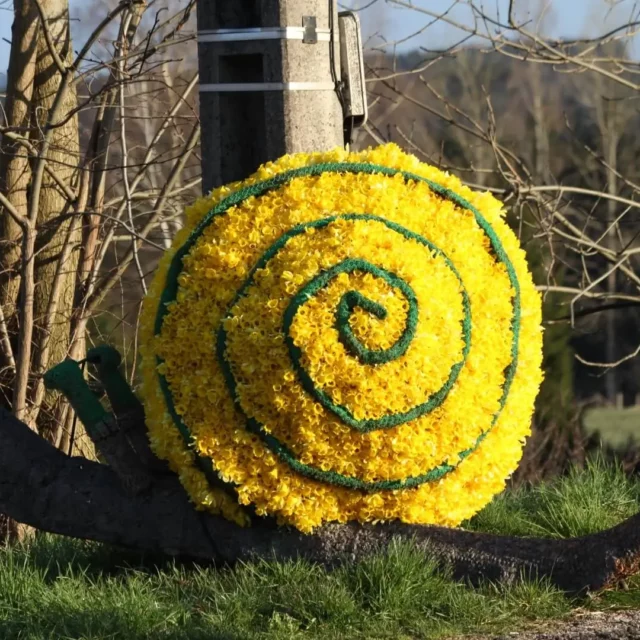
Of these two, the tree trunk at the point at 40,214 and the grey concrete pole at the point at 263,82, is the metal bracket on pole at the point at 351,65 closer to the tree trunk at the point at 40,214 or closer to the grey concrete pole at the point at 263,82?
the grey concrete pole at the point at 263,82

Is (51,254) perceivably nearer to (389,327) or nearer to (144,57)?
(144,57)

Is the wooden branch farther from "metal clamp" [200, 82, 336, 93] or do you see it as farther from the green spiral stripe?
"metal clamp" [200, 82, 336, 93]

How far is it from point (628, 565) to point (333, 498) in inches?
37.3

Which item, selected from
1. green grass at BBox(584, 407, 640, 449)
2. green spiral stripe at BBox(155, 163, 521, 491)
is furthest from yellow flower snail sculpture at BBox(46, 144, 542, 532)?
green grass at BBox(584, 407, 640, 449)

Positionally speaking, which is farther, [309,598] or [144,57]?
[144,57]

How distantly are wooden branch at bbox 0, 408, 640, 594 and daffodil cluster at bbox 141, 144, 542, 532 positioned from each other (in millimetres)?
91

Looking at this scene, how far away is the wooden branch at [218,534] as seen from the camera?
3457 millimetres

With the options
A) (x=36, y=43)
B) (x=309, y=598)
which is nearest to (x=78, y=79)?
(x=36, y=43)

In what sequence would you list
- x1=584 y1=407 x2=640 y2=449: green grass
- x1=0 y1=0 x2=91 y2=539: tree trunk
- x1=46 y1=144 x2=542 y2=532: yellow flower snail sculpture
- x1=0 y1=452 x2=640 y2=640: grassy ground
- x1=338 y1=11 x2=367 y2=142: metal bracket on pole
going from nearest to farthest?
x1=0 y1=452 x2=640 y2=640: grassy ground < x1=46 y1=144 x2=542 y2=532: yellow flower snail sculpture < x1=338 y1=11 x2=367 y2=142: metal bracket on pole < x1=0 y1=0 x2=91 y2=539: tree trunk < x1=584 y1=407 x2=640 y2=449: green grass

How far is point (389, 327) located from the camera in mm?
3402

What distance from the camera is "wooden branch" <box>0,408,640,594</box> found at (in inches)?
136

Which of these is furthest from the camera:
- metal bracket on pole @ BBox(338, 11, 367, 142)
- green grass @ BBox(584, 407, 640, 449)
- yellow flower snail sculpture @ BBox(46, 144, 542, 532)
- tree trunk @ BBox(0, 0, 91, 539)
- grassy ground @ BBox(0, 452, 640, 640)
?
green grass @ BBox(584, 407, 640, 449)

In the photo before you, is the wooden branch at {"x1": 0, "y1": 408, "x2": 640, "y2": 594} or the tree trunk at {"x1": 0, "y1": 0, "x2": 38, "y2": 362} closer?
the wooden branch at {"x1": 0, "y1": 408, "x2": 640, "y2": 594}

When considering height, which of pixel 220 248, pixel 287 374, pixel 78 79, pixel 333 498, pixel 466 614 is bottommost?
pixel 466 614
